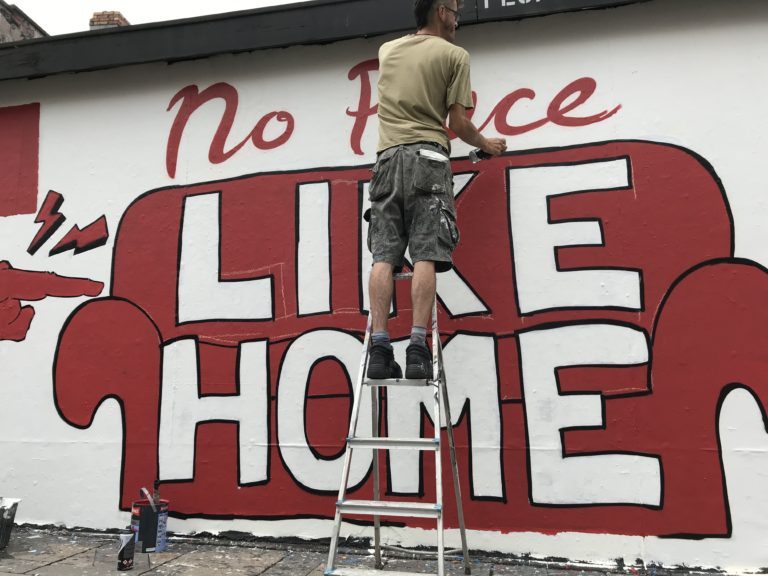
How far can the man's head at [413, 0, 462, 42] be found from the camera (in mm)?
3416

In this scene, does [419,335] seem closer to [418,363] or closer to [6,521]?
[418,363]

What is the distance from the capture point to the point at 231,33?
4.46 meters

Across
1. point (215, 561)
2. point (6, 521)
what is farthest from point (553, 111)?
point (6, 521)

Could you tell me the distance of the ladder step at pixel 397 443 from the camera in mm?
2811

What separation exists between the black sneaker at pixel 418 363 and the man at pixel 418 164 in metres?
0.05

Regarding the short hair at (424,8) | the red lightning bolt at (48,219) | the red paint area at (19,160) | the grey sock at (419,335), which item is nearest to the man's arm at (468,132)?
the short hair at (424,8)

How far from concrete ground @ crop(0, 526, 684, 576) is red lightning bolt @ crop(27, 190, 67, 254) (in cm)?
216

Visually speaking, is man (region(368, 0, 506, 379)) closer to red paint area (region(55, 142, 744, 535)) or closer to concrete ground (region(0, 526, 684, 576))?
red paint area (region(55, 142, 744, 535))

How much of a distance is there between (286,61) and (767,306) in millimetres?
3524

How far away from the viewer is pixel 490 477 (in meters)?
3.79

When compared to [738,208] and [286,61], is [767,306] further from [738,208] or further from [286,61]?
[286,61]

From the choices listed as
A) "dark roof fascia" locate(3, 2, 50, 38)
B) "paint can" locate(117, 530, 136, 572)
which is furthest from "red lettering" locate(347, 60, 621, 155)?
"dark roof fascia" locate(3, 2, 50, 38)

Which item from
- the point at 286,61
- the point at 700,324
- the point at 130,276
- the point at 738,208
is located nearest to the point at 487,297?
the point at 700,324

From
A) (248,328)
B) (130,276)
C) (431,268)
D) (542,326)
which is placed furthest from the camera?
(130,276)
